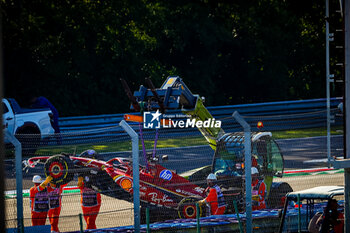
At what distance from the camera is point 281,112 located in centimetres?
2494

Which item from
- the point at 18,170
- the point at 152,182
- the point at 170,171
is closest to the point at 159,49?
the point at 170,171

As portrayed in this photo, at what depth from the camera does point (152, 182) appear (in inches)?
395

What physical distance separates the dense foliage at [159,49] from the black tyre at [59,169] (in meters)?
15.1

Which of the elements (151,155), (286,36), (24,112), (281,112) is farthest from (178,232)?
(286,36)

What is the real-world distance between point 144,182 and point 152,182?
5.8 inches

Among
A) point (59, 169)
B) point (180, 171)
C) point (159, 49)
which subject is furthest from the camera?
point (159, 49)

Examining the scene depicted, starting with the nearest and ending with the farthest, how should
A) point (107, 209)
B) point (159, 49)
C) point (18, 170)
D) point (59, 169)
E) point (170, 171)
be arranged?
point (18, 170) → point (59, 169) → point (170, 171) → point (107, 209) → point (159, 49)

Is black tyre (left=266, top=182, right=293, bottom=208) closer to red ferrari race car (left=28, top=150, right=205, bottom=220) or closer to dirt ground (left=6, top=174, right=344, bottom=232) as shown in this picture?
red ferrari race car (left=28, top=150, right=205, bottom=220)

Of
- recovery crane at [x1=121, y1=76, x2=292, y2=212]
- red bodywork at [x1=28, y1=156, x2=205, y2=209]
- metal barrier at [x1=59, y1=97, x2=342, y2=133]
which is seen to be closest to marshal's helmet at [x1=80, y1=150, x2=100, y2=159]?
red bodywork at [x1=28, y1=156, x2=205, y2=209]

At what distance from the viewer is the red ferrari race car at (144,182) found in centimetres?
977

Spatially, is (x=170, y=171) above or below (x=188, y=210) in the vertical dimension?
above

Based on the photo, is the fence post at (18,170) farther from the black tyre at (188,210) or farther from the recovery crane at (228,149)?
the black tyre at (188,210)

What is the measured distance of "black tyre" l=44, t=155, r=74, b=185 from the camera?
9.55 meters

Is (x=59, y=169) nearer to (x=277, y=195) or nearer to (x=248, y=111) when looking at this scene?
(x=277, y=195)
